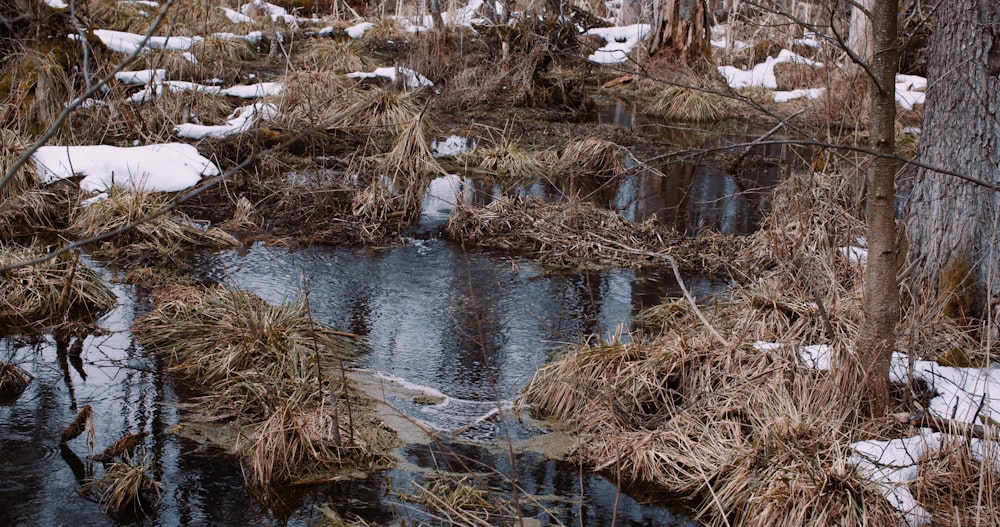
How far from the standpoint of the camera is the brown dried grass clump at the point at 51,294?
6.42 metres

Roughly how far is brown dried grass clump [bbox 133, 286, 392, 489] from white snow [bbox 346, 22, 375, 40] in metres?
14.6

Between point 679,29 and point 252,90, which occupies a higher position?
point 679,29

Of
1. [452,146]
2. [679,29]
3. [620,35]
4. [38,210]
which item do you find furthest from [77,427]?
[620,35]

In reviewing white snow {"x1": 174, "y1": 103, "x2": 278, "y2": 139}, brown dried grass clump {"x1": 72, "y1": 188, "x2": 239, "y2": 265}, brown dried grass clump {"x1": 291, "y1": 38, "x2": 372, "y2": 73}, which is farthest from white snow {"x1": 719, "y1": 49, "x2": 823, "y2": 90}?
brown dried grass clump {"x1": 72, "y1": 188, "x2": 239, "y2": 265}

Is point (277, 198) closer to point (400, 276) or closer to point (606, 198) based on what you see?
point (400, 276)

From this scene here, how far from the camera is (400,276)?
784cm

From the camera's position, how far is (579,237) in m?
8.55

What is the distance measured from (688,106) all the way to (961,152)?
10.7 metres

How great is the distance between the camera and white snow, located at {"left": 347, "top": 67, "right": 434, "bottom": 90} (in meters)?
14.5

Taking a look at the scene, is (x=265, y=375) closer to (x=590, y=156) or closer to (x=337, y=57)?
(x=590, y=156)

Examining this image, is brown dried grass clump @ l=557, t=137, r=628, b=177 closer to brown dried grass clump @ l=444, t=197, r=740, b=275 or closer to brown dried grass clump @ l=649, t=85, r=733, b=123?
brown dried grass clump @ l=444, t=197, r=740, b=275

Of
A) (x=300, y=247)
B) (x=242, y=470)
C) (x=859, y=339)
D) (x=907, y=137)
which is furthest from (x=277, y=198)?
(x=907, y=137)

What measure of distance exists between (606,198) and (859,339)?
6.36m

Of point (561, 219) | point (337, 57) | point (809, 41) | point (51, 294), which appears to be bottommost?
point (51, 294)
